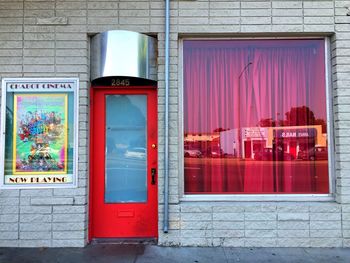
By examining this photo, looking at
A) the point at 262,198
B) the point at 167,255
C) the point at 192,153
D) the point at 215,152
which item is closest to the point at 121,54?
the point at 192,153

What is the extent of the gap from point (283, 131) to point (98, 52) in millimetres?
3014

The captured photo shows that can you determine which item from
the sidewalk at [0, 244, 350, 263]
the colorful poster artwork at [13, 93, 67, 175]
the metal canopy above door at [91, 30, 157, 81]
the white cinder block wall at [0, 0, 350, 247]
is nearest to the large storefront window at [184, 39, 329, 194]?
the white cinder block wall at [0, 0, 350, 247]

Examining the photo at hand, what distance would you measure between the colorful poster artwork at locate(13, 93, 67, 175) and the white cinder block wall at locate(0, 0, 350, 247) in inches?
11.7

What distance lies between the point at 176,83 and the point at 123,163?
148 centimetres

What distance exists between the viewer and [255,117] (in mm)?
5305

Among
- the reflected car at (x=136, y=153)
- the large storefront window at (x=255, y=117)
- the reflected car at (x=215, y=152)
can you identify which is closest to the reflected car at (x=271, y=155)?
the large storefront window at (x=255, y=117)

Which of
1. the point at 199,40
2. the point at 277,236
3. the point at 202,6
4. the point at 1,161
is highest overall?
the point at 202,6

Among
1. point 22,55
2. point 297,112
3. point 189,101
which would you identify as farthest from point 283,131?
point 22,55

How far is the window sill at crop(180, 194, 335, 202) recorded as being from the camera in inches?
202

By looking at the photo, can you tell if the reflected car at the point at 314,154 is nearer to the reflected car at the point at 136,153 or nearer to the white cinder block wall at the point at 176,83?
the white cinder block wall at the point at 176,83

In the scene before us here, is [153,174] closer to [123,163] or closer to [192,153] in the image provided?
[123,163]

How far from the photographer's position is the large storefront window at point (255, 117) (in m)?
5.23

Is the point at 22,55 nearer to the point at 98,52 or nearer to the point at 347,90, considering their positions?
the point at 98,52

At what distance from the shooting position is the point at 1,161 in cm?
502
